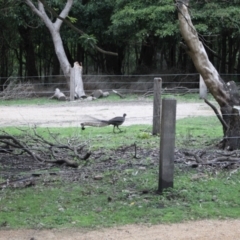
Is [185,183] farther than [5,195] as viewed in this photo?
Yes

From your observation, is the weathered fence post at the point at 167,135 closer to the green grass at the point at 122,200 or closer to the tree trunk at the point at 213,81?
the green grass at the point at 122,200

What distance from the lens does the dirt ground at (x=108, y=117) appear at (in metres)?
4.67

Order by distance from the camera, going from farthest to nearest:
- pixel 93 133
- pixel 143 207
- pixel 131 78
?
pixel 131 78 < pixel 93 133 < pixel 143 207

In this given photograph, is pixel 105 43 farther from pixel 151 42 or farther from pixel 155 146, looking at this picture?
pixel 155 146

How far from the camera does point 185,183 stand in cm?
621

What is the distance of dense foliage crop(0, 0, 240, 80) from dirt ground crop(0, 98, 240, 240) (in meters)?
2.53

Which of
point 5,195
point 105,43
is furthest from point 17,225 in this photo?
point 105,43

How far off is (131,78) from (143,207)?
61.0 ft

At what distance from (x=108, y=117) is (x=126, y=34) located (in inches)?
358

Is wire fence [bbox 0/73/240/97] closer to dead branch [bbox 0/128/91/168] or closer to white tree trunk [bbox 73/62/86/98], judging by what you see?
white tree trunk [bbox 73/62/86/98]

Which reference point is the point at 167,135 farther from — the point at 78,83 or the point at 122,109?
the point at 78,83

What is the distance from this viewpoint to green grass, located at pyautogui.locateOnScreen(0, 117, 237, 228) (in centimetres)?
506

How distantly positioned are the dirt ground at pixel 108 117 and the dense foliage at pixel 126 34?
99.4 inches

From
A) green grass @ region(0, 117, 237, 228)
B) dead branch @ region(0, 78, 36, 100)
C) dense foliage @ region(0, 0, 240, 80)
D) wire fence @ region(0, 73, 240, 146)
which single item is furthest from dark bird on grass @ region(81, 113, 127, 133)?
dead branch @ region(0, 78, 36, 100)
